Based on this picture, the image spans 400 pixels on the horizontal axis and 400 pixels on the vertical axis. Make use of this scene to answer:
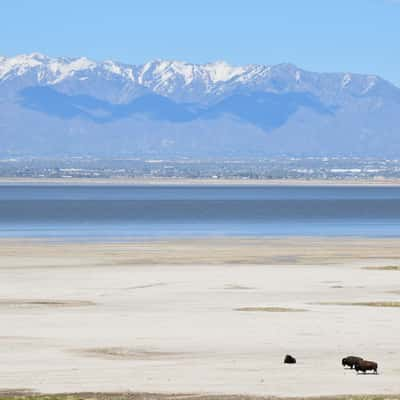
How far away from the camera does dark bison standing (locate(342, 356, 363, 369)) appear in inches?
1209

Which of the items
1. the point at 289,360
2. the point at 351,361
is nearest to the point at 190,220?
the point at 289,360

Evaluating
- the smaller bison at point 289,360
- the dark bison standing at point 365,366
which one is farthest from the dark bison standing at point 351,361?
the smaller bison at point 289,360

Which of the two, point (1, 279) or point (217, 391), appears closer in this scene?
point (217, 391)

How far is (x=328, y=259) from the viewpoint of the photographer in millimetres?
69875

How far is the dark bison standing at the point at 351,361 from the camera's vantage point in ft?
101

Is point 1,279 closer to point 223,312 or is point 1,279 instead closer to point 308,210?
point 223,312

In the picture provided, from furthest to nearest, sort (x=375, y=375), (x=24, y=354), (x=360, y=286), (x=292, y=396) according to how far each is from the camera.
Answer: (x=360, y=286)
(x=24, y=354)
(x=375, y=375)
(x=292, y=396)

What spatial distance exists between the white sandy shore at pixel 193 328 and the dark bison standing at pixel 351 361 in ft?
0.88

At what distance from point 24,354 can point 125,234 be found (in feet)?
201

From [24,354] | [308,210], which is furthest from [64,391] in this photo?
[308,210]

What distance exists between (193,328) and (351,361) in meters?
8.84

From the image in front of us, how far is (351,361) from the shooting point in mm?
30953

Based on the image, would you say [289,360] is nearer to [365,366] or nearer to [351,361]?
[351,361]

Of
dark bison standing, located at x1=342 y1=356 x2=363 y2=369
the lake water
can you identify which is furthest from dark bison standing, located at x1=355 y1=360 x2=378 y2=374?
the lake water
